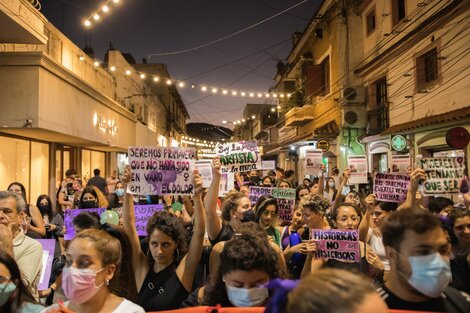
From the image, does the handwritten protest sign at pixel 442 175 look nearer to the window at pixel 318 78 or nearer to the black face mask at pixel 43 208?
the black face mask at pixel 43 208

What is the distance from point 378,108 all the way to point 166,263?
18.5 metres

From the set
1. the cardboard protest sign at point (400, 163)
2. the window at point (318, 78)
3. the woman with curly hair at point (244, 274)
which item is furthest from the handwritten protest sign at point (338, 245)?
the window at point (318, 78)

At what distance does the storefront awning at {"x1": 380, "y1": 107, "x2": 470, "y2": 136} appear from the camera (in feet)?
39.9

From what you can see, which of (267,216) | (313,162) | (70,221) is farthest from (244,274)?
(313,162)

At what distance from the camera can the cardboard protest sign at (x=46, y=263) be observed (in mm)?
4355

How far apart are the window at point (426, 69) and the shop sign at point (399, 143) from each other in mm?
1959

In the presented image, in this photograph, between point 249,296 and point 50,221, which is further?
point 50,221

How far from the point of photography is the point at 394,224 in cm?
268

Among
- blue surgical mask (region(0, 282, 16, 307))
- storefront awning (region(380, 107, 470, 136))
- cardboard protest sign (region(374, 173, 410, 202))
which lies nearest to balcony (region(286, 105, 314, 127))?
storefront awning (region(380, 107, 470, 136))

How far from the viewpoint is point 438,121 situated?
13.3 m

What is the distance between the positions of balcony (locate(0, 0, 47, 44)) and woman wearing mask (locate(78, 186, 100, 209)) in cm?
549

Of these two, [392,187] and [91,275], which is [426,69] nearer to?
[392,187]

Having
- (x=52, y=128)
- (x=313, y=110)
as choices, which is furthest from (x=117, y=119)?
(x=313, y=110)

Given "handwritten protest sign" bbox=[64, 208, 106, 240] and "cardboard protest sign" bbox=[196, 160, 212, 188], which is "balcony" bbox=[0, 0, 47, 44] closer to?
"handwritten protest sign" bbox=[64, 208, 106, 240]
